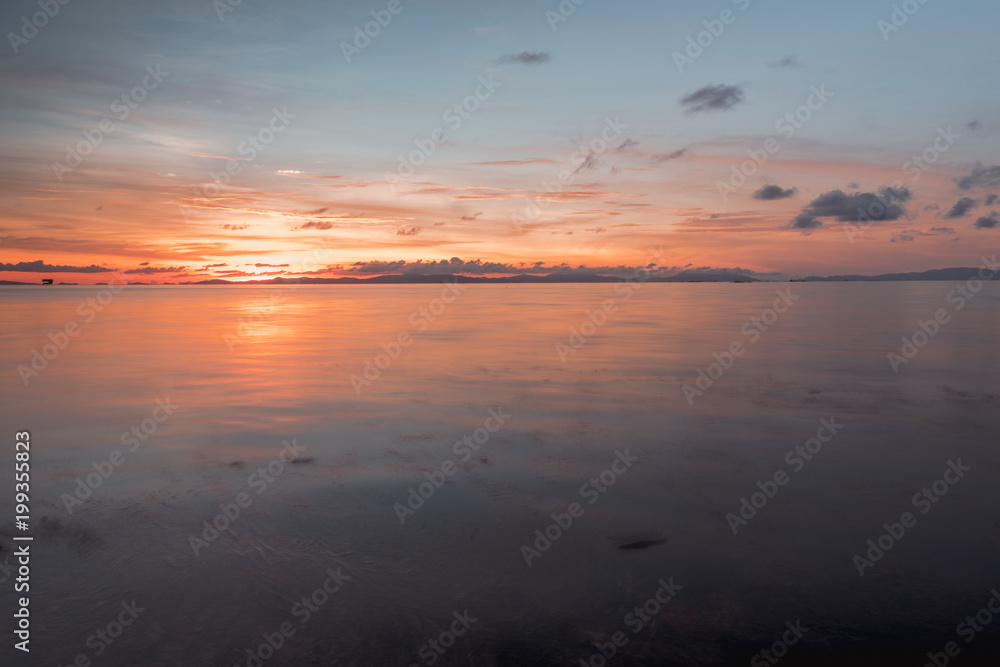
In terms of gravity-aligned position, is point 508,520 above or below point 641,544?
above

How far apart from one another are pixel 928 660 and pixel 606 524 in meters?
3.18

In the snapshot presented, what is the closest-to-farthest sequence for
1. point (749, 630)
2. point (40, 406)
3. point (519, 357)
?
point (749, 630) < point (40, 406) < point (519, 357)

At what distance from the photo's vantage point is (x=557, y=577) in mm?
5891

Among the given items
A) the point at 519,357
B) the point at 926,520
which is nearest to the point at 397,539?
the point at 926,520

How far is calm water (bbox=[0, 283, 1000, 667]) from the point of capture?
499cm

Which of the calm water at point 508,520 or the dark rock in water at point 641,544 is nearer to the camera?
the calm water at point 508,520

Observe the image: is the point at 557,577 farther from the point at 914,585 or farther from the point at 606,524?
the point at 914,585

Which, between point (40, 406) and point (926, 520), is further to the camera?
point (40, 406)

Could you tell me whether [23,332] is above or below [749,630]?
above

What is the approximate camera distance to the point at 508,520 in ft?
23.4

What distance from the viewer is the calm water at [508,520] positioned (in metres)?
4.99

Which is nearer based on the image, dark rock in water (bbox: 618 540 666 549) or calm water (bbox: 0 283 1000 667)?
calm water (bbox: 0 283 1000 667)

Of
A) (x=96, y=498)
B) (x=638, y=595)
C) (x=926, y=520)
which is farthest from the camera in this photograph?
(x=96, y=498)

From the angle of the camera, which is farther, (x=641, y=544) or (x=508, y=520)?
(x=508, y=520)
